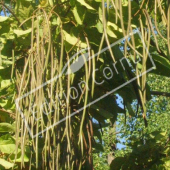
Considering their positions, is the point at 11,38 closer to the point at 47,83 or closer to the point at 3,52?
the point at 3,52

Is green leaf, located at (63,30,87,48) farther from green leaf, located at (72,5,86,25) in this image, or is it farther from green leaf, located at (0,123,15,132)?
green leaf, located at (0,123,15,132)

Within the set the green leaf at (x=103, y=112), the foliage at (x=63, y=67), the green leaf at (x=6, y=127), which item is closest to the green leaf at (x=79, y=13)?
the foliage at (x=63, y=67)

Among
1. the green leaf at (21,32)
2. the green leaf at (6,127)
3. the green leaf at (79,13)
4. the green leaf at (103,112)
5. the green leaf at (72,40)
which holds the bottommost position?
the green leaf at (6,127)

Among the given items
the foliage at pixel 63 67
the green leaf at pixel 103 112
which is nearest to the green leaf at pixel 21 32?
the foliage at pixel 63 67

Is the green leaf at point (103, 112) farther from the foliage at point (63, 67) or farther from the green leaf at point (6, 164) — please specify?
the green leaf at point (6, 164)

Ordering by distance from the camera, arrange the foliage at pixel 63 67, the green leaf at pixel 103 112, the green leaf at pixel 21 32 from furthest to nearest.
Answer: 1. the green leaf at pixel 103 112
2. the green leaf at pixel 21 32
3. the foliage at pixel 63 67

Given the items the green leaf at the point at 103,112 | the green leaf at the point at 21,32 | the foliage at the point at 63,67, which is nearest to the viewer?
the foliage at the point at 63,67

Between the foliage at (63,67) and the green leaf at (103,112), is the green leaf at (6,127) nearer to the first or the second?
the foliage at (63,67)

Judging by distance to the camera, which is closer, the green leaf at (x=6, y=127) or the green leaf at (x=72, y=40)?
the green leaf at (x=72, y=40)

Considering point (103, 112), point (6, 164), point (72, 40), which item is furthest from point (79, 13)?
point (6, 164)

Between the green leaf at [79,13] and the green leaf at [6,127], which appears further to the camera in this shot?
the green leaf at [6,127]

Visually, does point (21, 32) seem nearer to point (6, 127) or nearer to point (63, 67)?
point (63, 67)

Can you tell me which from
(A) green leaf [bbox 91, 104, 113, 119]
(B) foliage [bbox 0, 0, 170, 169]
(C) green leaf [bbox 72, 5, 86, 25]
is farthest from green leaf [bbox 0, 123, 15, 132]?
(C) green leaf [bbox 72, 5, 86, 25]

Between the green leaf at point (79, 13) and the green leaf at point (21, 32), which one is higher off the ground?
the green leaf at point (79, 13)
